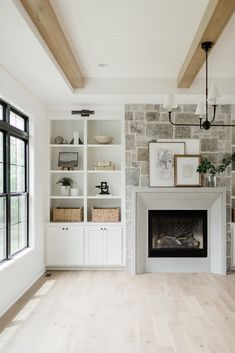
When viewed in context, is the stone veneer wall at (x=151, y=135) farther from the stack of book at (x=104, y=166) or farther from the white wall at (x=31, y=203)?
the white wall at (x=31, y=203)

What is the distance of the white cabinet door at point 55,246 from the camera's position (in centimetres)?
571

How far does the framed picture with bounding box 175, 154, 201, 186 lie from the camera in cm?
553

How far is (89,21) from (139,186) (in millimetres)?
2986

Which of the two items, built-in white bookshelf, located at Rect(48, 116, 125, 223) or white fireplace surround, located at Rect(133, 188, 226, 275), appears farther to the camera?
built-in white bookshelf, located at Rect(48, 116, 125, 223)

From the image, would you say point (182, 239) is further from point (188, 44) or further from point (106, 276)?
point (188, 44)

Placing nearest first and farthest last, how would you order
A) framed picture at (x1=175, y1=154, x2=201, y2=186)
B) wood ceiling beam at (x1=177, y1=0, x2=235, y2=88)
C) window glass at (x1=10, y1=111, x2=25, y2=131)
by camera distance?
wood ceiling beam at (x1=177, y1=0, x2=235, y2=88) < window glass at (x1=10, y1=111, x2=25, y2=131) < framed picture at (x1=175, y1=154, x2=201, y2=186)

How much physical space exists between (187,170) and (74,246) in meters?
2.24

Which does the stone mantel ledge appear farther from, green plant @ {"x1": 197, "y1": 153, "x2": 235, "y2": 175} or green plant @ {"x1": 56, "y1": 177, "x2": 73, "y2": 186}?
green plant @ {"x1": 56, "y1": 177, "x2": 73, "y2": 186}

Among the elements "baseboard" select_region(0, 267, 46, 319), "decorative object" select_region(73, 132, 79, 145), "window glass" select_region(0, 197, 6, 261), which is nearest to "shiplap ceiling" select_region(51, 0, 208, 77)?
"decorative object" select_region(73, 132, 79, 145)

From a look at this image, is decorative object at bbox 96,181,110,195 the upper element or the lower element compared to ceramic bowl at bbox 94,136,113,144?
lower

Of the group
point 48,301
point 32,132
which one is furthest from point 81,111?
point 48,301

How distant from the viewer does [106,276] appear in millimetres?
5359

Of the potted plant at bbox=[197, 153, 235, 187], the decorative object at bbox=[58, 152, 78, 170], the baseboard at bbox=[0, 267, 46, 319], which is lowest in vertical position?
the baseboard at bbox=[0, 267, 46, 319]

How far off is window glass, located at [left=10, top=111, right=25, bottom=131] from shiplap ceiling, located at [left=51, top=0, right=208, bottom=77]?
44.5 inches
